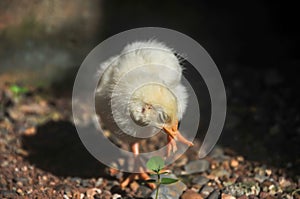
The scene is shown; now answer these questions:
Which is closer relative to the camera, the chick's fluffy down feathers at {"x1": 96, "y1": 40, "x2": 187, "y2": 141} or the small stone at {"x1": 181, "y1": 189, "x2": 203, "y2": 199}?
the chick's fluffy down feathers at {"x1": 96, "y1": 40, "x2": 187, "y2": 141}

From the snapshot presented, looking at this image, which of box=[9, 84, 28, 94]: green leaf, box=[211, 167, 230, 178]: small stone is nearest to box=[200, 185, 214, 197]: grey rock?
box=[211, 167, 230, 178]: small stone

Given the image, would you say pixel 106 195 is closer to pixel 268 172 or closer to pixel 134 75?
pixel 134 75

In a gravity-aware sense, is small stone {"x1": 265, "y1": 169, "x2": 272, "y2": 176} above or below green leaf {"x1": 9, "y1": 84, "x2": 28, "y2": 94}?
below

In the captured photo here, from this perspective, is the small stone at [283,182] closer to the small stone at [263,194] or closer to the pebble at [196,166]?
the small stone at [263,194]

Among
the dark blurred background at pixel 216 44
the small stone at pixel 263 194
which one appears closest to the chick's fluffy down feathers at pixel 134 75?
the small stone at pixel 263 194

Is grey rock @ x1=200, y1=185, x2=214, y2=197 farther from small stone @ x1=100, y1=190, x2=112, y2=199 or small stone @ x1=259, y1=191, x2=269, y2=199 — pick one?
small stone @ x1=100, y1=190, x2=112, y2=199

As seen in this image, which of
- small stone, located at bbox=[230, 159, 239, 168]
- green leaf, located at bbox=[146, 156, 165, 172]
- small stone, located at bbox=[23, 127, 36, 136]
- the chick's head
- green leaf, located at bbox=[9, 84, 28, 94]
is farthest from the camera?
green leaf, located at bbox=[9, 84, 28, 94]

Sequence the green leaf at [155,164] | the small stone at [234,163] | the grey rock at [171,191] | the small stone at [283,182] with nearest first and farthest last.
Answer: the green leaf at [155,164] < the grey rock at [171,191] < the small stone at [283,182] < the small stone at [234,163]
